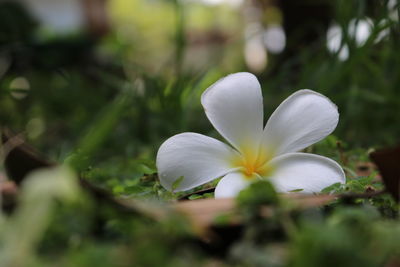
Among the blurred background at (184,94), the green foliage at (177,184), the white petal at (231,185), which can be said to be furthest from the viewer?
the blurred background at (184,94)

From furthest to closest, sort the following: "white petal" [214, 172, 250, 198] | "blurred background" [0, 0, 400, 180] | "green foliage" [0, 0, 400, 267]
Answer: "blurred background" [0, 0, 400, 180] < "white petal" [214, 172, 250, 198] < "green foliage" [0, 0, 400, 267]

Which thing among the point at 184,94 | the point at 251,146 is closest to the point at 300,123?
the point at 251,146

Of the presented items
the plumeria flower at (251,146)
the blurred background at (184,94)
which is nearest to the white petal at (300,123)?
the plumeria flower at (251,146)

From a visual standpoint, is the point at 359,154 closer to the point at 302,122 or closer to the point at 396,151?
the point at 302,122

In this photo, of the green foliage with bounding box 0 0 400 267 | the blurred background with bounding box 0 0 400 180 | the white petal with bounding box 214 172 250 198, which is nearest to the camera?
the green foliage with bounding box 0 0 400 267

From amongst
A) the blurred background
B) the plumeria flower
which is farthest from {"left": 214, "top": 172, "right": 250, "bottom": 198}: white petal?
the blurred background

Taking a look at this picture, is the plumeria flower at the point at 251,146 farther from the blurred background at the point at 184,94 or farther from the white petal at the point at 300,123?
the blurred background at the point at 184,94

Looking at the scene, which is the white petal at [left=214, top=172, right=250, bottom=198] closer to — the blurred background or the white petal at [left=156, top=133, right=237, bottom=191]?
the white petal at [left=156, top=133, right=237, bottom=191]

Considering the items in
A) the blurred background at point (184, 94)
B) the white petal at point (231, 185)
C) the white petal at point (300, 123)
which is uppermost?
the white petal at point (300, 123)
